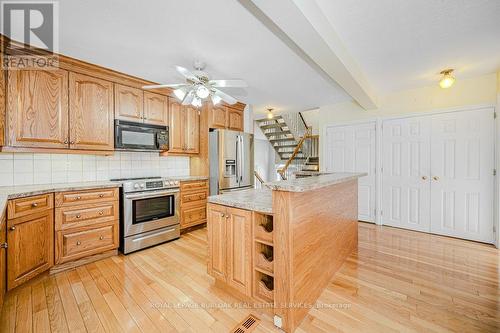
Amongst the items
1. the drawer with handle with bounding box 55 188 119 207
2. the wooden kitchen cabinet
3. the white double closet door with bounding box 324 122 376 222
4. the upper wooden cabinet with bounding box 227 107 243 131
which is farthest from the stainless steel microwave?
the white double closet door with bounding box 324 122 376 222

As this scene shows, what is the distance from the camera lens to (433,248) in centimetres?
281

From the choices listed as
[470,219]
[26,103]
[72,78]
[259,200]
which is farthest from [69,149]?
[470,219]

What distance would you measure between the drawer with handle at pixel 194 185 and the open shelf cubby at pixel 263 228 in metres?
2.03

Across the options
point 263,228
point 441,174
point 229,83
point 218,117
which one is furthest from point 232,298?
point 441,174

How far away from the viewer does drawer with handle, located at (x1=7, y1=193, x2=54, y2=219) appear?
1815mm

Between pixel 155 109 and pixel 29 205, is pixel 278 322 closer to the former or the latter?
pixel 29 205

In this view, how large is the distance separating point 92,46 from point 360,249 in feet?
13.2

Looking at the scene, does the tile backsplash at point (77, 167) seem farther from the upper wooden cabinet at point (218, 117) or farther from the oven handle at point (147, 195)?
the upper wooden cabinet at point (218, 117)

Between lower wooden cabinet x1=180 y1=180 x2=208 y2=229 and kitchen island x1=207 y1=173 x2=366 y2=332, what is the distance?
160 cm

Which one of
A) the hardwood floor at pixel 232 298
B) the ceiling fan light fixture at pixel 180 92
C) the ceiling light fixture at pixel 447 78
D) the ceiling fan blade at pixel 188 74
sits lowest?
the hardwood floor at pixel 232 298

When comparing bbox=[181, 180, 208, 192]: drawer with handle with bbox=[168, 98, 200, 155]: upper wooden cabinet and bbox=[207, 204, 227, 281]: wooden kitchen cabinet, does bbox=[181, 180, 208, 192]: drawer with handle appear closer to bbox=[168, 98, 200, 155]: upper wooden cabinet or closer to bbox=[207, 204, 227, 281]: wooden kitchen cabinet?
bbox=[168, 98, 200, 155]: upper wooden cabinet

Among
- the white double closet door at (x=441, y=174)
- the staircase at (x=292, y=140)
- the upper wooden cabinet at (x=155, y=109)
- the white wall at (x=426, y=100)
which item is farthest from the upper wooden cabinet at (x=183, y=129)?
the white double closet door at (x=441, y=174)

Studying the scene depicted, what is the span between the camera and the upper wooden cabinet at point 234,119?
414cm

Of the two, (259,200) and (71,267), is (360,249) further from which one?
(71,267)
